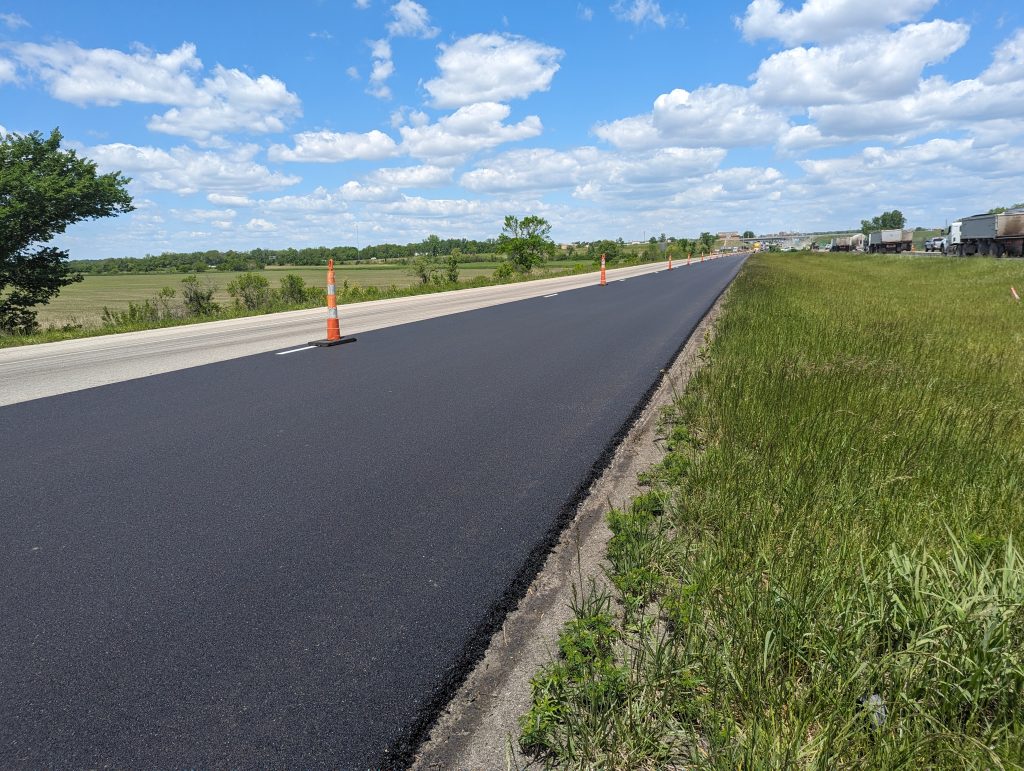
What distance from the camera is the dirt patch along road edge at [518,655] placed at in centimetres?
171

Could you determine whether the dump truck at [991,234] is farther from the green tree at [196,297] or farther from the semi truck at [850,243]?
the semi truck at [850,243]

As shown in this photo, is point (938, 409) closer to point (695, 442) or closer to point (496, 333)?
point (695, 442)

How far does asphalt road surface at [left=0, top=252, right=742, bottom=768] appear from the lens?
1800 mm

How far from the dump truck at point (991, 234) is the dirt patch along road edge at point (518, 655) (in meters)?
45.2

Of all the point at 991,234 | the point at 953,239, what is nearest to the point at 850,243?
the point at 953,239

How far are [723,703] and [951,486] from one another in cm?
245

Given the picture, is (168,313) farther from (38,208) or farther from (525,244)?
A: (525,244)

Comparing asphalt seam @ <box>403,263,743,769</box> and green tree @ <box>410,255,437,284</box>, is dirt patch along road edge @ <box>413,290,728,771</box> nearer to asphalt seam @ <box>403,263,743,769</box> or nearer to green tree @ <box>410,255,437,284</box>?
asphalt seam @ <box>403,263,743,769</box>

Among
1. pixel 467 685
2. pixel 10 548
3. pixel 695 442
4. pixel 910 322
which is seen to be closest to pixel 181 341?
pixel 10 548

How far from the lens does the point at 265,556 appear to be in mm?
2822

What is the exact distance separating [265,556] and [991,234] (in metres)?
49.5

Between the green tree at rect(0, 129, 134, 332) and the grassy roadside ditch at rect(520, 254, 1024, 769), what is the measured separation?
23.0m

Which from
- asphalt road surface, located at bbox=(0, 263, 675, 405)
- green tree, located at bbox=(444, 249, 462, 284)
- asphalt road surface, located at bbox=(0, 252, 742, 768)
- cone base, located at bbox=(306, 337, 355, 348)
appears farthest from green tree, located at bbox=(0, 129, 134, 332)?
green tree, located at bbox=(444, 249, 462, 284)

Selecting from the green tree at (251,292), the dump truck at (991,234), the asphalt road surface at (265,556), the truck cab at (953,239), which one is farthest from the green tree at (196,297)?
the truck cab at (953,239)
